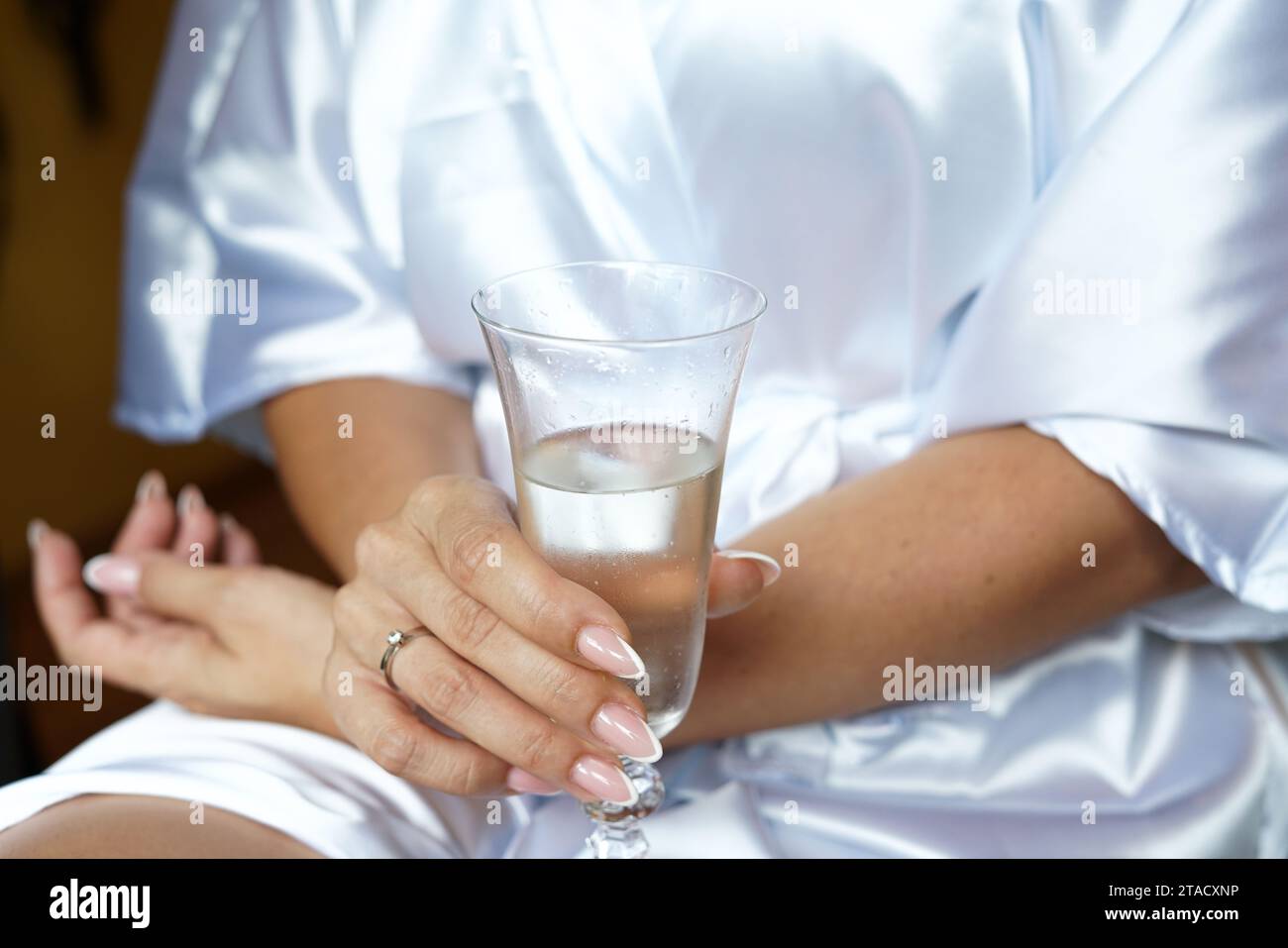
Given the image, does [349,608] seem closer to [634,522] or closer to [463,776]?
[463,776]

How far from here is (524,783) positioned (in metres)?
0.99

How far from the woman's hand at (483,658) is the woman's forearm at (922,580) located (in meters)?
0.19

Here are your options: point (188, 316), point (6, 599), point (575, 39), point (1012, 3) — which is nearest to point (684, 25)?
point (575, 39)

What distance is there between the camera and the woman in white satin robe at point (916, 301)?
1.17 meters

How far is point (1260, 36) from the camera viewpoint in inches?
45.3

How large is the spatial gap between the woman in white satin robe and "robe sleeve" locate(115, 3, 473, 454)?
7 cm

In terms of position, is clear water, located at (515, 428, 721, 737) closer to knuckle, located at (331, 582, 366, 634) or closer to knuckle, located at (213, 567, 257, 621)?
knuckle, located at (331, 582, 366, 634)

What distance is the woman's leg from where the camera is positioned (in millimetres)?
1038

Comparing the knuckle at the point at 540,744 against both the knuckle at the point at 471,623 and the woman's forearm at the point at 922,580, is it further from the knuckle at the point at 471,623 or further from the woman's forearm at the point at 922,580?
the woman's forearm at the point at 922,580

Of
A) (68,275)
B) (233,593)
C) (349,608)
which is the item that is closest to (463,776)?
(349,608)


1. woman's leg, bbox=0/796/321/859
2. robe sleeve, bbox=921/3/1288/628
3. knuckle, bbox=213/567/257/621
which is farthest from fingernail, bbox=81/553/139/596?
robe sleeve, bbox=921/3/1288/628

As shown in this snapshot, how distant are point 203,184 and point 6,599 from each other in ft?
7.22

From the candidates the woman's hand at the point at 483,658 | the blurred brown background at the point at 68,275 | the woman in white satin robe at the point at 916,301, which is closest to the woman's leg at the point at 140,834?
the woman in white satin robe at the point at 916,301

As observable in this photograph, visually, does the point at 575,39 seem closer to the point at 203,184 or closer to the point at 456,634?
the point at 203,184
